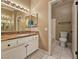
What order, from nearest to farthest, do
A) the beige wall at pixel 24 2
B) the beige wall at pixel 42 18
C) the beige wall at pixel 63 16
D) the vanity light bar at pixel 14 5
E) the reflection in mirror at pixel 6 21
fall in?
1. the reflection in mirror at pixel 6 21
2. the vanity light bar at pixel 14 5
3. the beige wall at pixel 24 2
4. the beige wall at pixel 42 18
5. the beige wall at pixel 63 16

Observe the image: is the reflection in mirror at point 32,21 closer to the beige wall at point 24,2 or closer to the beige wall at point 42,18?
the beige wall at point 42,18

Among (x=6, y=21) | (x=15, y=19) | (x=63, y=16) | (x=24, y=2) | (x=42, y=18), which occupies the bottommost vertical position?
(x=6, y=21)

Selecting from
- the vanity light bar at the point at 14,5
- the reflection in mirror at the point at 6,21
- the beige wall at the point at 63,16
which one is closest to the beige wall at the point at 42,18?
the vanity light bar at the point at 14,5

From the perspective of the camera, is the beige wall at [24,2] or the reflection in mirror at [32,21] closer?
the beige wall at [24,2]

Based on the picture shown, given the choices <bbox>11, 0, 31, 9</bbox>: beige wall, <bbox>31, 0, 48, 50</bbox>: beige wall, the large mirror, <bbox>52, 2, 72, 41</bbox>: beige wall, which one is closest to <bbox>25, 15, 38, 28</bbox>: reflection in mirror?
the large mirror

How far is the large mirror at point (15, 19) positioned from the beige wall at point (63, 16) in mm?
2333

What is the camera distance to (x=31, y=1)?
525 centimetres

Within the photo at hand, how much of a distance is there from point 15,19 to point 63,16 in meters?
3.88

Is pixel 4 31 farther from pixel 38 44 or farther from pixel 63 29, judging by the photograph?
pixel 63 29

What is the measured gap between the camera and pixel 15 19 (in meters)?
3.81

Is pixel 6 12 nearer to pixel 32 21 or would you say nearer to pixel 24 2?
pixel 24 2

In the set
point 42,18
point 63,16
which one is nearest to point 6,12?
point 42,18

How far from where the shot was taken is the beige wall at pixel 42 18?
448cm

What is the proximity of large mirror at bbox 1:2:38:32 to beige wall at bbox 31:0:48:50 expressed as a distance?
1.04 ft
